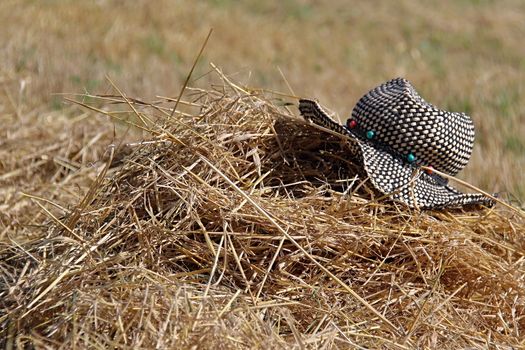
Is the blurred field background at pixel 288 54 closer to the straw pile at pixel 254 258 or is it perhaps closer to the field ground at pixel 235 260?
the field ground at pixel 235 260

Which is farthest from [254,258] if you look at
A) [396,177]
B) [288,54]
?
[288,54]

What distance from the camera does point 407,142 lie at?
8.82 feet

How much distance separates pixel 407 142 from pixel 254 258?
0.68 metres

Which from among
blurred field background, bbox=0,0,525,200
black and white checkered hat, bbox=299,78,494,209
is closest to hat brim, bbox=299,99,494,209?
black and white checkered hat, bbox=299,78,494,209

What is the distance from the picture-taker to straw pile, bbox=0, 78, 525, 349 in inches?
81.4

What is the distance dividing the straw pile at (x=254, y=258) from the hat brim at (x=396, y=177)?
0.16ft

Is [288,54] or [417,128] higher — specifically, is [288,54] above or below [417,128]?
below

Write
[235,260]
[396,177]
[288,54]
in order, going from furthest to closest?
[288,54], [396,177], [235,260]

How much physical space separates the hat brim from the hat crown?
51mm

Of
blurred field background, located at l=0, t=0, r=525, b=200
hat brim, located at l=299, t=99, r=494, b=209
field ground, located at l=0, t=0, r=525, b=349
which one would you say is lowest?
blurred field background, located at l=0, t=0, r=525, b=200

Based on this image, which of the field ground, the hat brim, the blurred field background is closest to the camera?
the field ground

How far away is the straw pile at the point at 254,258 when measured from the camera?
6.79 feet

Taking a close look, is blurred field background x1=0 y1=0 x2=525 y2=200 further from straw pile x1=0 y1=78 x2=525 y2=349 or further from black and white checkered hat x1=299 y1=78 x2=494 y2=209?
straw pile x1=0 y1=78 x2=525 y2=349

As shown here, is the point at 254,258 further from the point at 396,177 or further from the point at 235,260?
the point at 396,177
